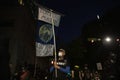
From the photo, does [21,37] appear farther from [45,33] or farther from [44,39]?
[45,33]

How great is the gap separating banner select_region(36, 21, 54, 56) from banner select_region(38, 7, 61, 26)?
5.8 inches

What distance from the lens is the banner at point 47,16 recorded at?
8.16 meters

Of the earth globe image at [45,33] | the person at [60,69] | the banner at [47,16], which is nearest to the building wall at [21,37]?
the banner at [47,16]

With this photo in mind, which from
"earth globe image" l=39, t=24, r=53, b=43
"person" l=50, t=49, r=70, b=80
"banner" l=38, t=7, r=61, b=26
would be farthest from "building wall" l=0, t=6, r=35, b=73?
"earth globe image" l=39, t=24, r=53, b=43

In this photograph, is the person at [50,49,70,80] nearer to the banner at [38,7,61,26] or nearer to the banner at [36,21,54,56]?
the banner at [36,21,54,56]

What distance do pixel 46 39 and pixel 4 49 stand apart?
470cm

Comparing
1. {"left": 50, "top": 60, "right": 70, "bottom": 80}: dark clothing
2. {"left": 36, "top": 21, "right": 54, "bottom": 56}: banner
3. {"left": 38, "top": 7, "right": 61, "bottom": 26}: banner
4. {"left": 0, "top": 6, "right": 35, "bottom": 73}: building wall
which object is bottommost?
{"left": 50, "top": 60, "right": 70, "bottom": 80}: dark clothing

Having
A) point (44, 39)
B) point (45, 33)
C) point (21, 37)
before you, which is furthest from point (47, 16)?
point (21, 37)

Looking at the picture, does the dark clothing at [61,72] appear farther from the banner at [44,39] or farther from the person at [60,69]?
the banner at [44,39]

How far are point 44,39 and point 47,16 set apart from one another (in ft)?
2.28

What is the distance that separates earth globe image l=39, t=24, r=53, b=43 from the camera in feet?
26.5

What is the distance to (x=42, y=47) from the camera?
27.5 feet

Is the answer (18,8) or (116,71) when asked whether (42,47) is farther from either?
(18,8)

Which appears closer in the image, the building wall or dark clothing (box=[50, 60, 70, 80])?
dark clothing (box=[50, 60, 70, 80])
